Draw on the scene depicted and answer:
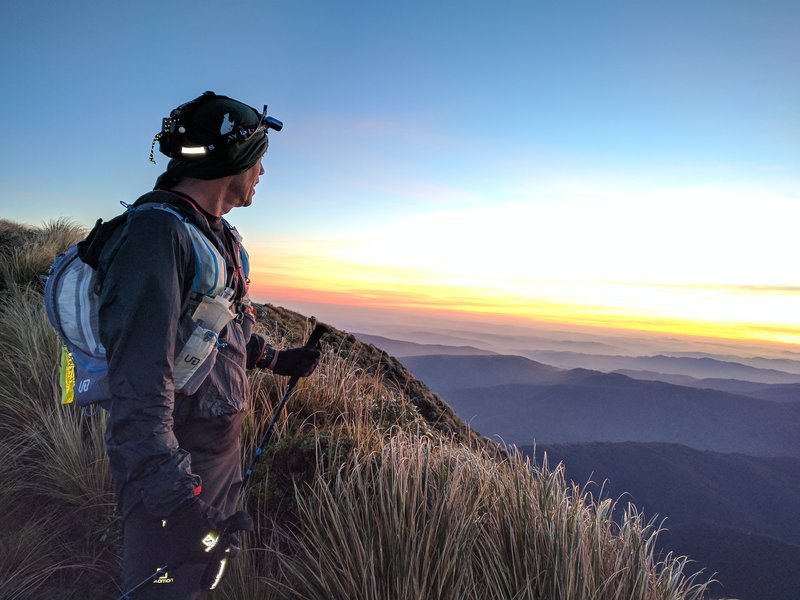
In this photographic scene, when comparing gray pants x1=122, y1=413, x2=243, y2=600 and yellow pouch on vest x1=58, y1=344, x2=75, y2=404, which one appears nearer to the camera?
gray pants x1=122, y1=413, x2=243, y2=600

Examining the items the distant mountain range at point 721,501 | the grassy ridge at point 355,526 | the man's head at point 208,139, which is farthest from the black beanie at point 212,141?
the distant mountain range at point 721,501

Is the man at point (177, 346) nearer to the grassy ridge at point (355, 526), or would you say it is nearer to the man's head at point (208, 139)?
the man's head at point (208, 139)

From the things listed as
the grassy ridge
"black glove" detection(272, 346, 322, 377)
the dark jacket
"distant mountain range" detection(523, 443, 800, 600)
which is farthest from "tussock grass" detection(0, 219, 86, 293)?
"distant mountain range" detection(523, 443, 800, 600)

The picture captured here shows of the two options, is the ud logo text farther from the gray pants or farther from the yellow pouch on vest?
the yellow pouch on vest

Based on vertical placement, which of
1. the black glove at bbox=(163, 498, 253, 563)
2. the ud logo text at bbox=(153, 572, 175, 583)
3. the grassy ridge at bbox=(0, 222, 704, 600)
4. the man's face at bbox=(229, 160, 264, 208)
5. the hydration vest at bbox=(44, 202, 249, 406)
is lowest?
the grassy ridge at bbox=(0, 222, 704, 600)

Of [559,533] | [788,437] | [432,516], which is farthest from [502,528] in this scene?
[788,437]

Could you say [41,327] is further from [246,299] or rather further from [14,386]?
[246,299]

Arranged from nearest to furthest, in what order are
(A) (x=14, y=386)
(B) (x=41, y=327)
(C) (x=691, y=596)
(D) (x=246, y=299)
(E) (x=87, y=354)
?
(E) (x=87, y=354) < (D) (x=246, y=299) < (C) (x=691, y=596) < (A) (x=14, y=386) < (B) (x=41, y=327)

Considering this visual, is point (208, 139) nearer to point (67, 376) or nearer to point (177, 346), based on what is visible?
point (177, 346)

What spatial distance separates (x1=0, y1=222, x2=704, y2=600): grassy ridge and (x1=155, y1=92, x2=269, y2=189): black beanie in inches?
74.4

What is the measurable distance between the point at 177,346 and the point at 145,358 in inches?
8.4

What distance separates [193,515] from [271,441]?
274 cm

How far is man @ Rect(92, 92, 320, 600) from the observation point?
174 cm

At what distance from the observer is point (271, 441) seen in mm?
4512
